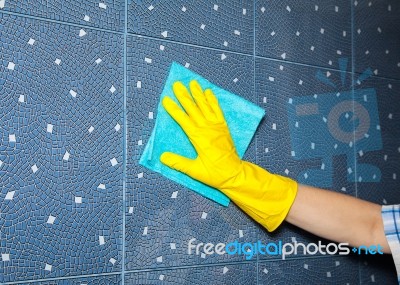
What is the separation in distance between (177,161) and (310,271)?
589mm

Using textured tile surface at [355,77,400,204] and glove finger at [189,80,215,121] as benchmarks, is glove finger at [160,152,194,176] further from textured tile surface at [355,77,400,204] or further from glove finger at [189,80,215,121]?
textured tile surface at [355,77,400,204]

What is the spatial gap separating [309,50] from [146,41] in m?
0.56

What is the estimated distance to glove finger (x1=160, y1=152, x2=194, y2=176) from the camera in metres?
1.04

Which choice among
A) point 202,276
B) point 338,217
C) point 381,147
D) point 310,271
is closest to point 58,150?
point 202,276

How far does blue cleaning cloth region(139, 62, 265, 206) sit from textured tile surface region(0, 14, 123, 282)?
98 mm

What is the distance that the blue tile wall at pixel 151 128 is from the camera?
0.92m

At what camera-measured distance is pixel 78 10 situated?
98cm

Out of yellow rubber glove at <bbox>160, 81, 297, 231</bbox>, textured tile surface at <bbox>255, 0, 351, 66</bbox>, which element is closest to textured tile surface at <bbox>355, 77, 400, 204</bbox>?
textured tile surface at <bbox>255, 0, 351, 66</bbox>

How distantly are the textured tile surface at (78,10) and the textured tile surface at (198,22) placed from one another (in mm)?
36

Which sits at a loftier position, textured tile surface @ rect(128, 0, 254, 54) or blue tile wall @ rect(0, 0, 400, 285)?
textured tile surface @ rect(128, 0, 254, 54)

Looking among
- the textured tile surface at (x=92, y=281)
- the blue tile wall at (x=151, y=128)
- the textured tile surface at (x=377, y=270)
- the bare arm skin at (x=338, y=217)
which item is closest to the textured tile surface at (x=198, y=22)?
the blue tile wall at (x=151, y=128)

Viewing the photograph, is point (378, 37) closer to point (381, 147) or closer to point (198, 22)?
point (381, 147)

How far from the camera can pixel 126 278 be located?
1.01 meters

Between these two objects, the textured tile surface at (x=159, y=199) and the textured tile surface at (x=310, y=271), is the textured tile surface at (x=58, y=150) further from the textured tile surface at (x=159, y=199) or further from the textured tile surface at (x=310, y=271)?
the textured tile surface at (x=310, y=271)
